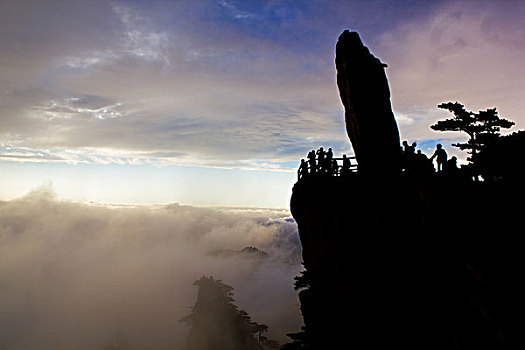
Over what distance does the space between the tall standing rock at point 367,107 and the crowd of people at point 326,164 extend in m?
0.81

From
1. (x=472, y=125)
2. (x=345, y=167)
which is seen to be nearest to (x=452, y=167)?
(x=345, y=167)

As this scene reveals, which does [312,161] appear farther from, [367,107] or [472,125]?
[472,125]

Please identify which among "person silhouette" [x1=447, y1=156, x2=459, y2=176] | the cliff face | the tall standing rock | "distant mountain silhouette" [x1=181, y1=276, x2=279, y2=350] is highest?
the tall standing rock

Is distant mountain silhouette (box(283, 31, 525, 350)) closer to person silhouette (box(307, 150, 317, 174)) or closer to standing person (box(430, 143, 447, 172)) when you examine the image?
standing person (box(430, 143, 447, 172))

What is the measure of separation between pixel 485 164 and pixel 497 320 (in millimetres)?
9996

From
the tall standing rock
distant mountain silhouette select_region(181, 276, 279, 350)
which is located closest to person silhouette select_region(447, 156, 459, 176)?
the tall standing rock

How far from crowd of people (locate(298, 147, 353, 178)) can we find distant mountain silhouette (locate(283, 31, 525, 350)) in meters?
0.79

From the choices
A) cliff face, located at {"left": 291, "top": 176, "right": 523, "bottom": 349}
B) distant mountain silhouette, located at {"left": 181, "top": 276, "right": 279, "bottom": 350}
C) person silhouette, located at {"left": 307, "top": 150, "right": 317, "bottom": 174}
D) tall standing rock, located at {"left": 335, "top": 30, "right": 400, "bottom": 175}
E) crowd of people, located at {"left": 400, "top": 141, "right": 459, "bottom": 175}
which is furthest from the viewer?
distant mountain silhouette, located at {"left": 181, "top": 276, "right": 279, "bottom": 350}

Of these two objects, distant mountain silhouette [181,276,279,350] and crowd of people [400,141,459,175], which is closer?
crowd of people [400,141,459,175]

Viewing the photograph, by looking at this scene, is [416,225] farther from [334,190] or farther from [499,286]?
[334,190]

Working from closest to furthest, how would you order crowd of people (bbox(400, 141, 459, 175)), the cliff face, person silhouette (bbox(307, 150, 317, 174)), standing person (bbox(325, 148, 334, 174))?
the cliff face < crowd of people (bbox(400, 141, 459, 175)) < standing person (bbox(325, 148, 334, 174)) < person silhouette (bbox(307, 150, 317, 174))

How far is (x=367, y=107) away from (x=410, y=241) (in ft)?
27.1

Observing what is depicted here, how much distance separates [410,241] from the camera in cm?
1192

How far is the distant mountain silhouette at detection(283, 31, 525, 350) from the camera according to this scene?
954 centimetres
